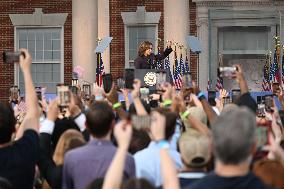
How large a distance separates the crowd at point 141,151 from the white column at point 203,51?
12911mm

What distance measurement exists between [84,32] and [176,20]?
254 centimetres

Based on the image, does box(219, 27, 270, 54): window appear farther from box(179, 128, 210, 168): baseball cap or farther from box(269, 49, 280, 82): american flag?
box(179, 128, 210, 168): baseball cap

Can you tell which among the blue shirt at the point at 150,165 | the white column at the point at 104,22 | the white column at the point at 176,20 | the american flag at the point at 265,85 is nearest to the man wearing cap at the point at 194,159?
the blue shirt at the point at 150,165

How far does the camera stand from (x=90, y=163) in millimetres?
5047

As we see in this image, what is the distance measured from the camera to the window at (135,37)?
2045 cm

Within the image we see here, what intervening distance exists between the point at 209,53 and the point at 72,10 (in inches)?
157

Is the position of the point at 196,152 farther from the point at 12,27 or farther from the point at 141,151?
the point at 12,27

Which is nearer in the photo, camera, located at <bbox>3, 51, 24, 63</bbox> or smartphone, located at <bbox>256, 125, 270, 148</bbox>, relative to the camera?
smartphone, located at <bbox>256, 125, 270, 148</bbox>

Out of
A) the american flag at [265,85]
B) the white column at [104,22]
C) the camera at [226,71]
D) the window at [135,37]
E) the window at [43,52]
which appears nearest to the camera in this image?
the camera at [226,71]

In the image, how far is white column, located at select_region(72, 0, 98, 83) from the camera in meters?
19.9

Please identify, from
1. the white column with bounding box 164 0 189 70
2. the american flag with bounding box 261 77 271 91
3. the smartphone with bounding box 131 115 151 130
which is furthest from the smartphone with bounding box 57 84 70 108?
the white column with bounding box 164 0 189 70

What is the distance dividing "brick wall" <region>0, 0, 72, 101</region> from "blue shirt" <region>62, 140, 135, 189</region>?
1567 cm

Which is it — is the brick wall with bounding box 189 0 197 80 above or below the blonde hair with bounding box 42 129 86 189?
above

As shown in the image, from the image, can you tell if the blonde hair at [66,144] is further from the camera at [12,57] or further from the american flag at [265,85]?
the american flag at [265,85]
